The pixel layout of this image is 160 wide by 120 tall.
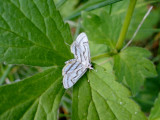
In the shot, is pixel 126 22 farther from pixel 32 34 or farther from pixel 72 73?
pixel 32 34

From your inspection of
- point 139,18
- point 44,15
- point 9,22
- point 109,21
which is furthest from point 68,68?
point 139,18

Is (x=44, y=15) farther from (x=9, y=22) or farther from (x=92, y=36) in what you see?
(x=92, y=36)

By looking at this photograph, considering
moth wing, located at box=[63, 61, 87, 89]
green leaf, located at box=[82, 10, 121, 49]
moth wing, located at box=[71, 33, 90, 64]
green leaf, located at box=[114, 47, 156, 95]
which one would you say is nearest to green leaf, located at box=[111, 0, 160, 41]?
green leaf, located at box=[82, 10, 121, 49]

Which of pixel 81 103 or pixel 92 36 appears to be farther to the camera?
pixel 92 36

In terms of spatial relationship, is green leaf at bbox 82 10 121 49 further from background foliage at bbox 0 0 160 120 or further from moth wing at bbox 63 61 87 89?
moth wing at bbox 63 61 87 89

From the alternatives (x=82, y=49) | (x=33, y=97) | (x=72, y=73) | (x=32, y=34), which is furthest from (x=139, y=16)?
(x=33, y=97)
